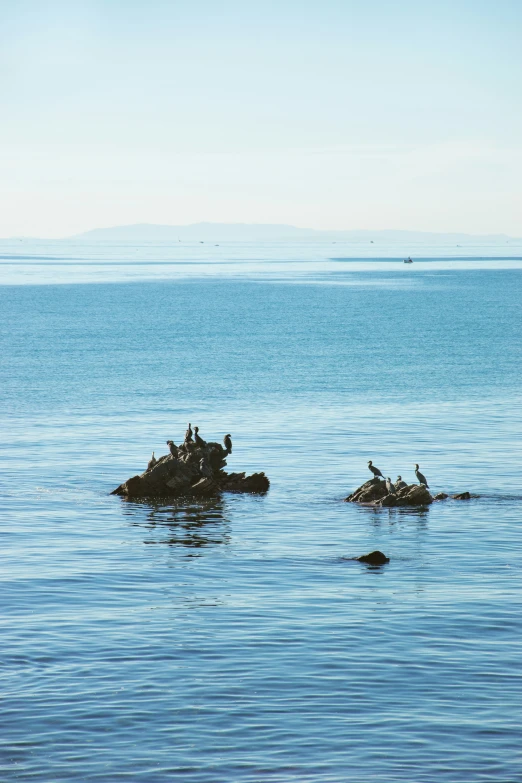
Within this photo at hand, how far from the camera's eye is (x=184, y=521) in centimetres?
5034

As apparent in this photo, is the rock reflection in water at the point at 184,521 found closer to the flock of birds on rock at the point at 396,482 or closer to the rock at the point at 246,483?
the rock at the point at 246,483

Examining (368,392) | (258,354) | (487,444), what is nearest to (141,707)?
(487,444)

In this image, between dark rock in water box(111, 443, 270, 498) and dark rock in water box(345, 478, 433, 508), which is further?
dark rock in water box(111, 443, 270, 498)

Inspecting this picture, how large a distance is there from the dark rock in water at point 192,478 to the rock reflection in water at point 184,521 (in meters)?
0.85

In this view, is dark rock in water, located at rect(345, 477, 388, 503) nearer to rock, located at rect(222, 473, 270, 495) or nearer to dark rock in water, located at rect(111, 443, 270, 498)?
rock, located at rect(222, 473, 270, 495)

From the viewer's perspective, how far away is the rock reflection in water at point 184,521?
46094mm

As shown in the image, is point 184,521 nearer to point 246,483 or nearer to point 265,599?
point 246,483

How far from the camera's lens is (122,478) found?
192ft

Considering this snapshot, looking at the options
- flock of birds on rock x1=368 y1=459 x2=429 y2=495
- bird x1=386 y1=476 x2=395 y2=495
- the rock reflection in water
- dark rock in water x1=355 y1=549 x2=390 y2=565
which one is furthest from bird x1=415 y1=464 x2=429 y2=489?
dark rock in water x1=355 y1=549 x2=390 y2=565

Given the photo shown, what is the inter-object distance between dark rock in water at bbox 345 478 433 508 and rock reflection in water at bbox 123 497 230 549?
22.1 ft

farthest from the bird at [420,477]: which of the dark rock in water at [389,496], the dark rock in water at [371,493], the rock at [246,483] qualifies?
the rock at [246,483]

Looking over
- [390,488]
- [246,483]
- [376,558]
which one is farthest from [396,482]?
[376,558]

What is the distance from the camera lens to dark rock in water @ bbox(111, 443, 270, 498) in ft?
181

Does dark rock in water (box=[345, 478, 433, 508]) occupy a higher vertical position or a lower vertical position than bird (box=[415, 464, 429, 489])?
lower
